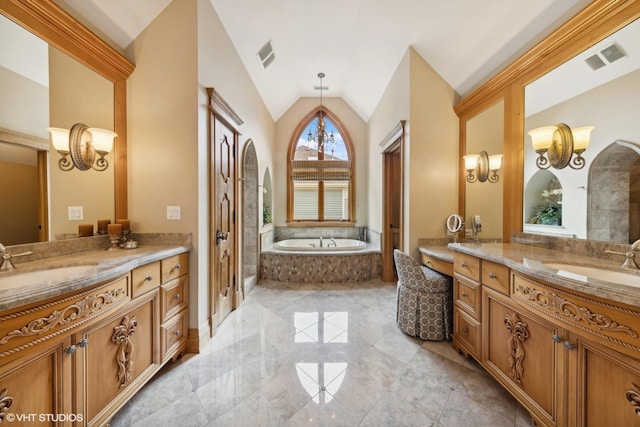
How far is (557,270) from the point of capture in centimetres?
116

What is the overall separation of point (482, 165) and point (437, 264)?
1.16 metres

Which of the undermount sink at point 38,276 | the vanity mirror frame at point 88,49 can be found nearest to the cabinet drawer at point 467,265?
the undermount sink at point 38,276

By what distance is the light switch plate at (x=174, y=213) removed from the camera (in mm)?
1996

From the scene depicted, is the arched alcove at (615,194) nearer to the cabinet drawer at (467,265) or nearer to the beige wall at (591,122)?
the beige wall at (591,122)

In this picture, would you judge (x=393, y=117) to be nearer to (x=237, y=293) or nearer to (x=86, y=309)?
(x=237, y=293)

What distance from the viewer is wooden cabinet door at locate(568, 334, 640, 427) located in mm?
918

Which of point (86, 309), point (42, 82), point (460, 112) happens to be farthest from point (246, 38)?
Answer: point (86, 309)

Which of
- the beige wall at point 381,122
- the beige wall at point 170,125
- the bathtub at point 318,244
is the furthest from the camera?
the bathtub at point 318,244

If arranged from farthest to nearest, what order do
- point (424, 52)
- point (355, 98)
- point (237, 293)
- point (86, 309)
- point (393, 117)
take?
point (355, 98) → point (393, 117) → point (237, 293) → point (424, 52) → point (86, 309)

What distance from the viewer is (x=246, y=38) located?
8.97ft

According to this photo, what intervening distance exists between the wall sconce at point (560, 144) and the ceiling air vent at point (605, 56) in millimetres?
375

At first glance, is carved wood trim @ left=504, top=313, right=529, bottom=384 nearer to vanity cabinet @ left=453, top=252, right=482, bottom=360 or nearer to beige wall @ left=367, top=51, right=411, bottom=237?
vanity cabinet @ left=453, top=252, right=482, bottom=360

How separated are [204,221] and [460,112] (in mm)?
3064

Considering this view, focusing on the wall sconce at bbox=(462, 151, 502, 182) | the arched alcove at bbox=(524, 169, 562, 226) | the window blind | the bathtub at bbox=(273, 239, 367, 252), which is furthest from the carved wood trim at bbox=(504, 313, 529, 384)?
the window blind
